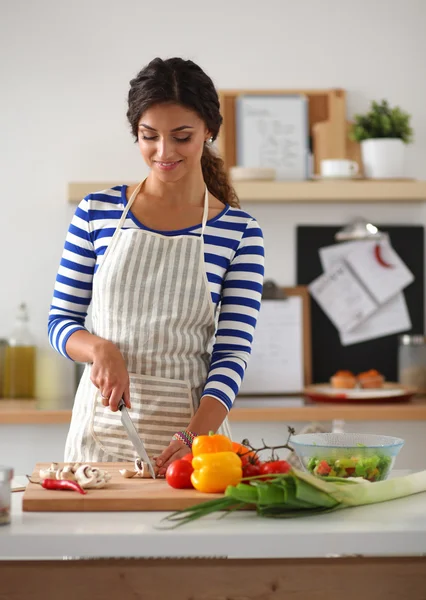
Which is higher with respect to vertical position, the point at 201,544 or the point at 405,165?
the point at 405,165

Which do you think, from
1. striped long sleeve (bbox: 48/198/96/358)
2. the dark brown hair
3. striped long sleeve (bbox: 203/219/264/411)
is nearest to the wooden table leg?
striped long sleeve (bbox: 203/219/264/411)

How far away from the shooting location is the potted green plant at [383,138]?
3369 mm

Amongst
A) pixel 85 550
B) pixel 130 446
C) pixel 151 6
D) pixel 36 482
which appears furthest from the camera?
pixel 151 6

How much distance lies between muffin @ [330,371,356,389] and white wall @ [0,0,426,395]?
1.04 meters

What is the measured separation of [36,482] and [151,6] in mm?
2491

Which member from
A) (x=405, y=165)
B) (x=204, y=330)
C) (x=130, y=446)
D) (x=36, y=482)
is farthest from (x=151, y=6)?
(x=36, y=482)

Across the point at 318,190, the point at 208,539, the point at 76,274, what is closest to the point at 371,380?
the point at 318,190

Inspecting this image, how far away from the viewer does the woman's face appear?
5.77ft

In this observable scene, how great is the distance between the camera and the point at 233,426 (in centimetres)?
307

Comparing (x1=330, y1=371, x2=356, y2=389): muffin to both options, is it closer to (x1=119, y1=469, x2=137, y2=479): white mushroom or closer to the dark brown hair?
the dark brown hair

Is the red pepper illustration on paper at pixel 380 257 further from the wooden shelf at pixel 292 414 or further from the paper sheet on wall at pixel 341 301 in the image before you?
the wooden shelf at pixel 292 414

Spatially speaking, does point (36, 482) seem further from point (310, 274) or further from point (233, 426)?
point (310, 274)

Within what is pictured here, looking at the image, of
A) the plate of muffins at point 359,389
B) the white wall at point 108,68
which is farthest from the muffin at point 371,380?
the white wall at point 108,68

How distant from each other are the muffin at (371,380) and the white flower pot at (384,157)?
75cm
